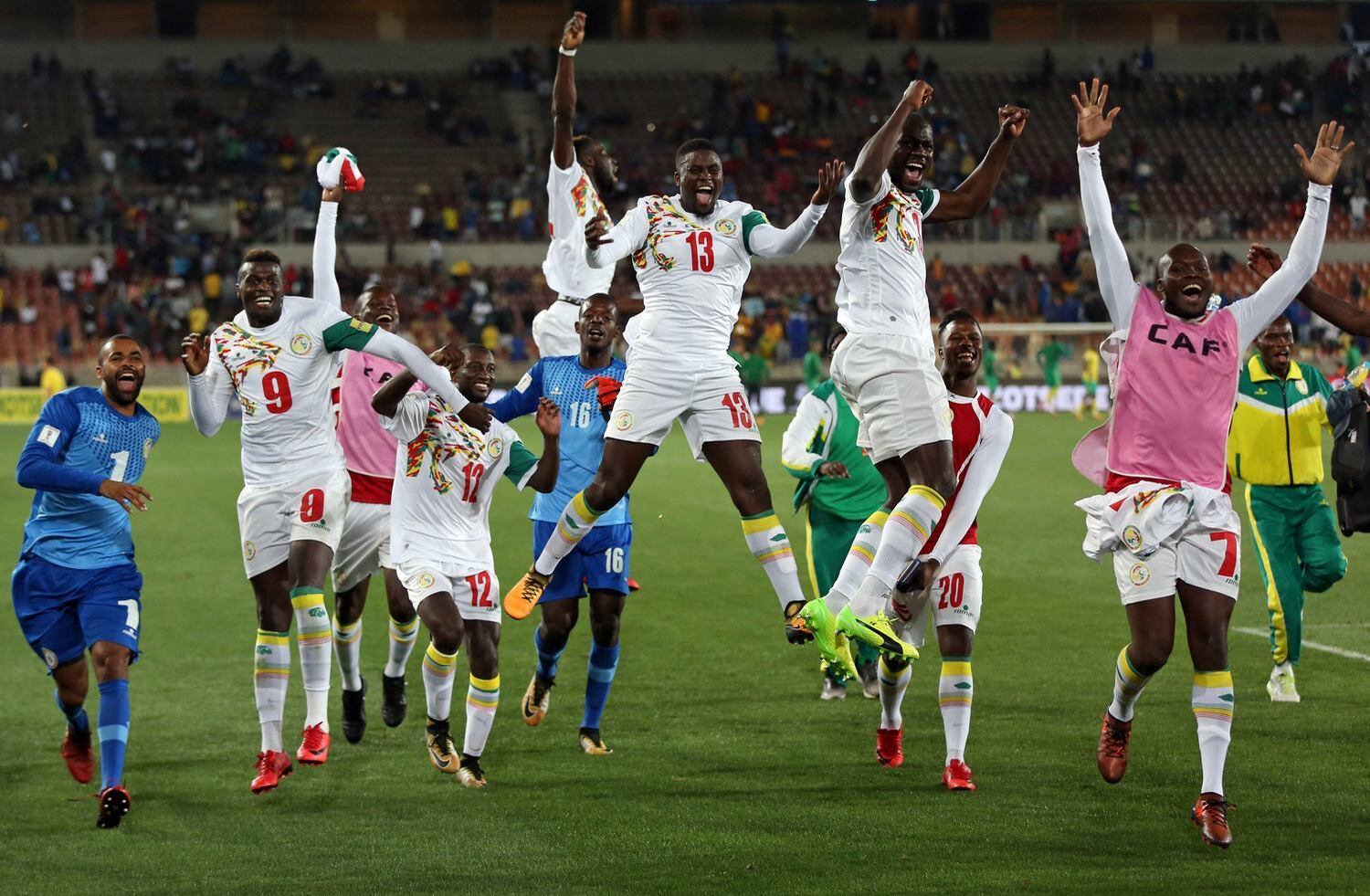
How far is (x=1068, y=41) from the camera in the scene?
49156 mm

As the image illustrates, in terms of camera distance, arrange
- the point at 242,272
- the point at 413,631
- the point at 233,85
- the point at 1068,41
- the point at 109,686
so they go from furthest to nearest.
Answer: the point at 1068,41 → the point at 233,85 → the point at 413,631 → the point at 242,272 → the point at 109,686

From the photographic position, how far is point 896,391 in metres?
7.66

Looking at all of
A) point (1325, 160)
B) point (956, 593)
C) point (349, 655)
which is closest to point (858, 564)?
point (956, 593)

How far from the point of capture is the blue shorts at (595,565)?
370 inches

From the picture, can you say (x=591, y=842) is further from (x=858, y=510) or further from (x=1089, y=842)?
(x=858, y=510)

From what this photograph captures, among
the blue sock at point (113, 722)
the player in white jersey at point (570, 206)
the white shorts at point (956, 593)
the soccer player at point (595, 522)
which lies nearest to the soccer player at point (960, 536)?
the white shorts at point (956, 593)

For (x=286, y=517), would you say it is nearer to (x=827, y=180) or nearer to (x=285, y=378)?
(x=285, y=378)

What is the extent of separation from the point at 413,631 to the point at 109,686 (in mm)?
2294

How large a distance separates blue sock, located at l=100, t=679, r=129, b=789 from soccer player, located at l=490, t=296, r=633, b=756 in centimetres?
240

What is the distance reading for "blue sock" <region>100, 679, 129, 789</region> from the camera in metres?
7.80

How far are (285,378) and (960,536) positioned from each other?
356 centimetres

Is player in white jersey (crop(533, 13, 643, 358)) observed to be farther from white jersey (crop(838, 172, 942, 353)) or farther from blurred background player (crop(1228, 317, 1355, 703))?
blurred background player (crop(1228, 317, 1355, 703))

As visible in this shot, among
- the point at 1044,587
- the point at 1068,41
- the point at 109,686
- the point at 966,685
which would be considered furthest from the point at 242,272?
the point at 1068,41

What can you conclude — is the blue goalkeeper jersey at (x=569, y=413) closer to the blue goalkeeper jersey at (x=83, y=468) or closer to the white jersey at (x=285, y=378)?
the white jersey at (x=285, y=378)
